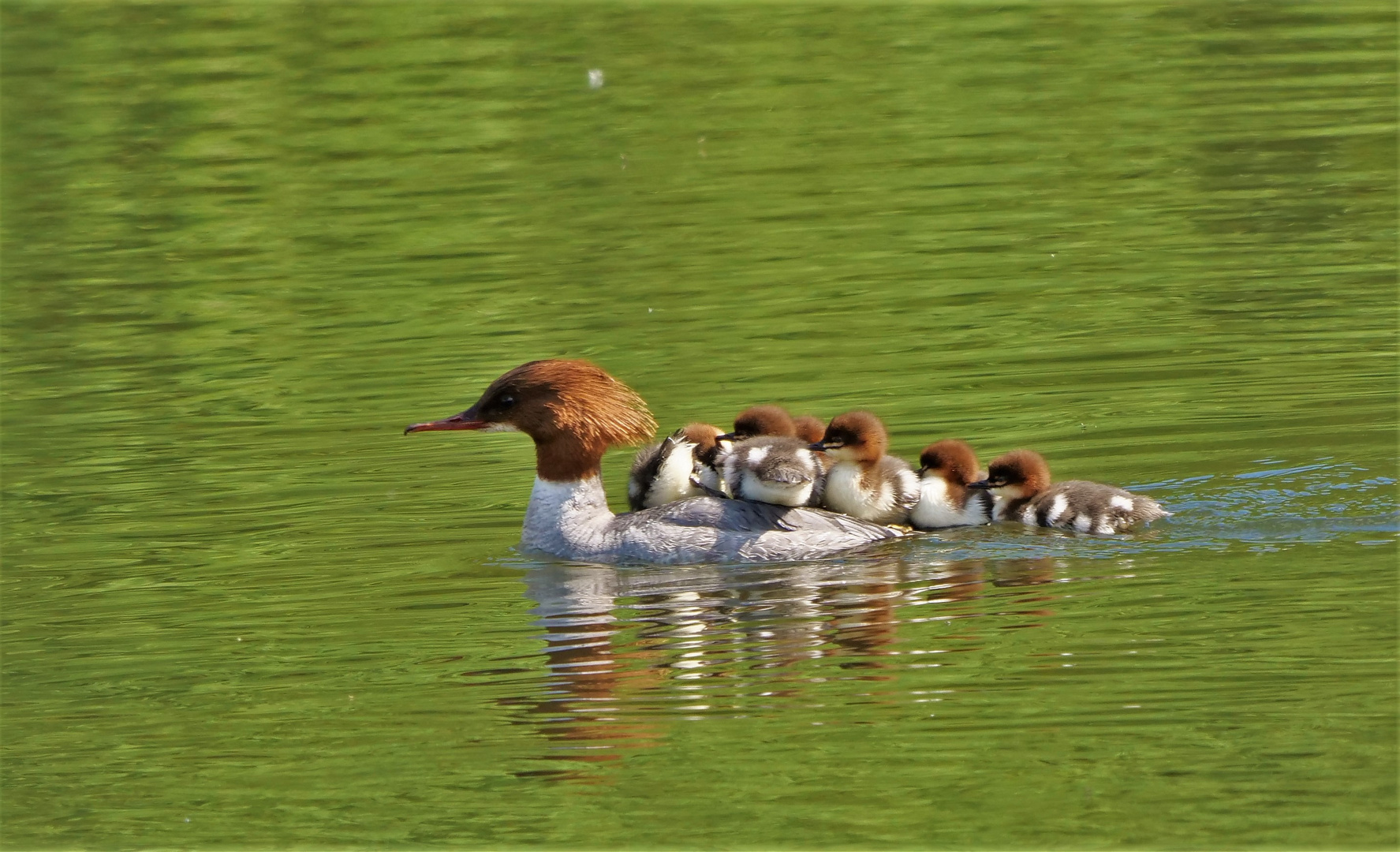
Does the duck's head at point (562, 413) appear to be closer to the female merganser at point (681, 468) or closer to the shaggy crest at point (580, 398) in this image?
the shaggy crest at point (580, 398)

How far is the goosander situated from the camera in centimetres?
945

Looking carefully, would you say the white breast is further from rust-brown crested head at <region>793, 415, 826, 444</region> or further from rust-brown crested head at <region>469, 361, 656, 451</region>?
rust-brown crested head at <region>469, 361, 656, 451</region>

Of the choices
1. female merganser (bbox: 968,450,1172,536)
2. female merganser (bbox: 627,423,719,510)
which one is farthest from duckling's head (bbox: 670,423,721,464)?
female merganser (bbox: 968,450,1172,536)

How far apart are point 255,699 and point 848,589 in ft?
8.62

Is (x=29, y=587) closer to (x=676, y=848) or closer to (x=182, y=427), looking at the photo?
(x=182, y=427)

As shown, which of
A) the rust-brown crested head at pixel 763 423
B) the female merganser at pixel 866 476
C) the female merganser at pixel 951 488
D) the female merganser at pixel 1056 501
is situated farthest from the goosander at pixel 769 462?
the female merganser at pixel 1056 501

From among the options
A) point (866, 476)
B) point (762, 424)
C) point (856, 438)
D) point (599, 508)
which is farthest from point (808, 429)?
point (599, 508)

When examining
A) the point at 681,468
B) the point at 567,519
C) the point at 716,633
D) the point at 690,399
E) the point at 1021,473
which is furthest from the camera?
the point at 690,399

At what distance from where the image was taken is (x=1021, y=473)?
9.47 metres

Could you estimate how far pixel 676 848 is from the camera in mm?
6316

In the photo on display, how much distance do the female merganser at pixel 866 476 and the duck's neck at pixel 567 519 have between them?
1148 mm

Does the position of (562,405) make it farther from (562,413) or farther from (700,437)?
(700,437)

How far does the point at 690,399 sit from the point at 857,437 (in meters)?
2.85

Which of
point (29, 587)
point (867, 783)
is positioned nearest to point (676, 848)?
point (867, 783)
